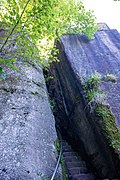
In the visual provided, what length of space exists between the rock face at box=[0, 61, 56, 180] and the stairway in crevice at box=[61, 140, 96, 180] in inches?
60.0

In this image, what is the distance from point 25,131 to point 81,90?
269cm

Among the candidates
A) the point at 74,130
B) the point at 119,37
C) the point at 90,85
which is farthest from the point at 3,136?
the point at 119,37

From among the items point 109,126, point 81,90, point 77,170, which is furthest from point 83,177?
point 81,90

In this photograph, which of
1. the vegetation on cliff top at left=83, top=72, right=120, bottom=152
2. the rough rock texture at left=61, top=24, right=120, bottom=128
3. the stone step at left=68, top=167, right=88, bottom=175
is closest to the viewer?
the vegetation on cliff top at left=83, top=72, right=120, bottom=152

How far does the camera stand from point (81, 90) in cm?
598

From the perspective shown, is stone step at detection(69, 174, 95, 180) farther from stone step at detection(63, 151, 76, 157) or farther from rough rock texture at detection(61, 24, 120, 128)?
rough rock texture at detection(61, 24, 120, 128)

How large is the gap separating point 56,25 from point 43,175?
3.16m

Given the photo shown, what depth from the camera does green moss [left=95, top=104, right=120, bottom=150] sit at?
4324mm


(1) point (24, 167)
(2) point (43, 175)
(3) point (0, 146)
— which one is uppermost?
(3) point (0, 146)

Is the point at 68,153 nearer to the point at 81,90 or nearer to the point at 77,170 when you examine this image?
the point at 77,170

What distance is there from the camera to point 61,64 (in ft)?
27.4

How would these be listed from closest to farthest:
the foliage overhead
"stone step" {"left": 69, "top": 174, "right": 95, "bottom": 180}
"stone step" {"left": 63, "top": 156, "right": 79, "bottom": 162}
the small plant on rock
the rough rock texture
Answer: the foliage overhead → "stone step" {"left": 69, "top": 174, "right": 95, "bottom": 180} → the rough rock texture → "stone step" {"left": 63, "top": 156, "right": 79, "bottom": 162} → the small plant on rock

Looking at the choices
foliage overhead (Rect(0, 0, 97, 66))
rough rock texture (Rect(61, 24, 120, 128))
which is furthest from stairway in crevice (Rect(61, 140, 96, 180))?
foliage overhead (Rect(0, 0, 97, 66))

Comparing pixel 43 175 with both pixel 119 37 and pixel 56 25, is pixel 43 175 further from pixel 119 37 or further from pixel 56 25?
pixel 119 37
